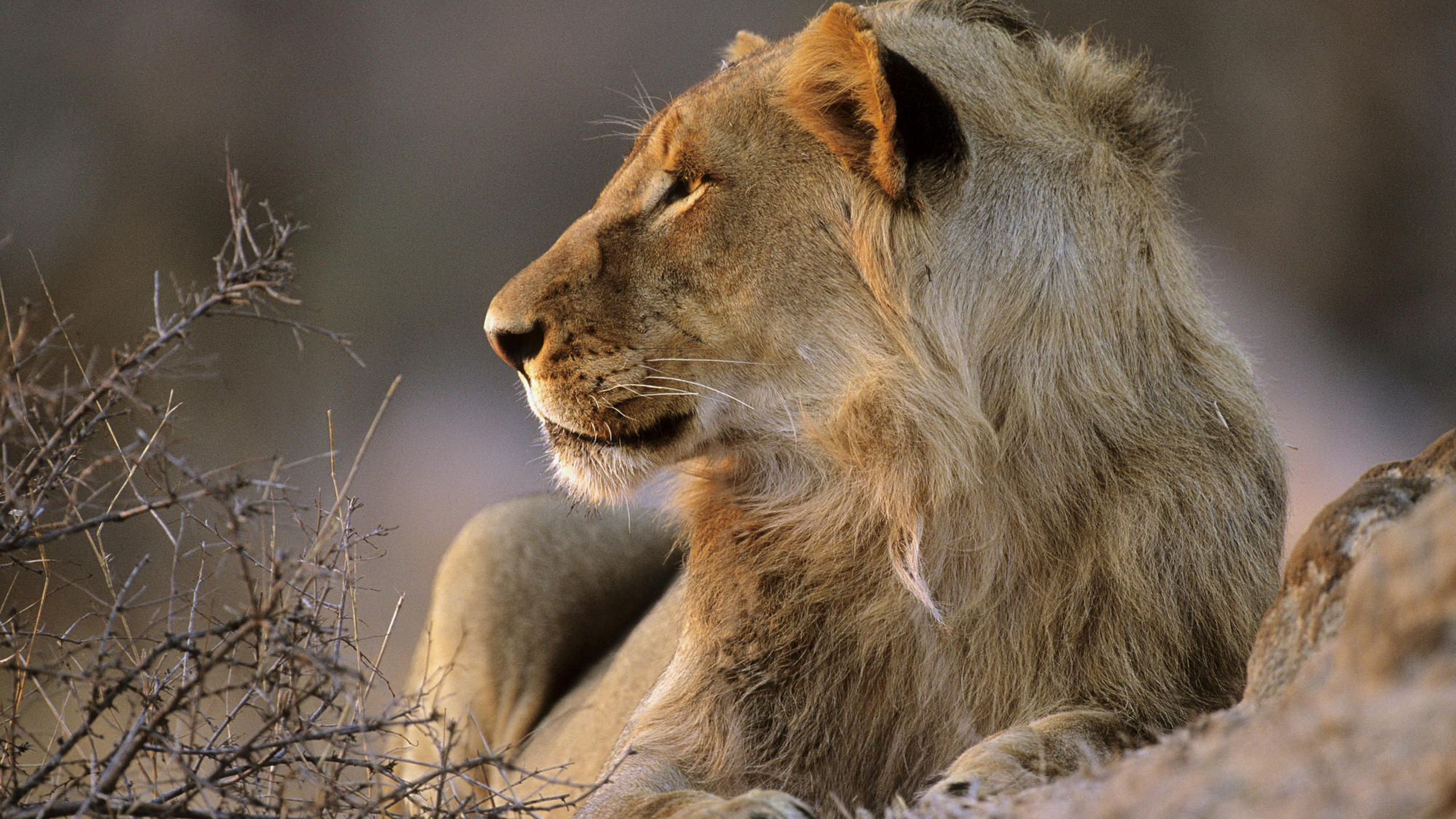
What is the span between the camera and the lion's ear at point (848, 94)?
2.45m

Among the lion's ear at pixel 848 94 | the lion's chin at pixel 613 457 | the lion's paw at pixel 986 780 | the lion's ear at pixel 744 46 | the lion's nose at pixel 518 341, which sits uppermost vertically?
the lion's ear at pixel 744 46

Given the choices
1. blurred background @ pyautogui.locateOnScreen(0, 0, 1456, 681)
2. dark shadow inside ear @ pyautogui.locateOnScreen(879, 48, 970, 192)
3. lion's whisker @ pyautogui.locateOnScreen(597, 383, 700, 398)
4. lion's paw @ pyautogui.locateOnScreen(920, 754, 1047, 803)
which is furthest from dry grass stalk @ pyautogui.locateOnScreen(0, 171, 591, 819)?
blurred background @ pyautogui.locateOnScreen(0, 0, 1456, 681)

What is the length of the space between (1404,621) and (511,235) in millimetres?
8680

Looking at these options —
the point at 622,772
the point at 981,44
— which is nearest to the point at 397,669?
the point at 622,772

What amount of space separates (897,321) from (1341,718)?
54.2 inches

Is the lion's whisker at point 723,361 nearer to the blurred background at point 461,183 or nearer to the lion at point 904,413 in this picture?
the lion at point 904,413

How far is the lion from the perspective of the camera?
248 centimetres

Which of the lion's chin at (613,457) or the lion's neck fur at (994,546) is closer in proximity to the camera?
the lion's neck fur at (994,546)

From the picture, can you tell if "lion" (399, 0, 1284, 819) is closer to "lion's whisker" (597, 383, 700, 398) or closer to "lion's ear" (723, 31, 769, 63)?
"lion's whisker" (597, 383, 700, 398)

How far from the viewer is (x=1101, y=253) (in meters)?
2.59

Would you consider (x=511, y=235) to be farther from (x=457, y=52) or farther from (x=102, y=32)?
(x=102, y=32)

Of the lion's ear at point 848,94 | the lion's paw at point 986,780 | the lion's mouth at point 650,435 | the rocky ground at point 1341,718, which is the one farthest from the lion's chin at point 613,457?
Answer: the rocky ground at point 1341,718

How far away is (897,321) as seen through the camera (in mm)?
2529

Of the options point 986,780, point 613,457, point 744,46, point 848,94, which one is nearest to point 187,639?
point 613,457
